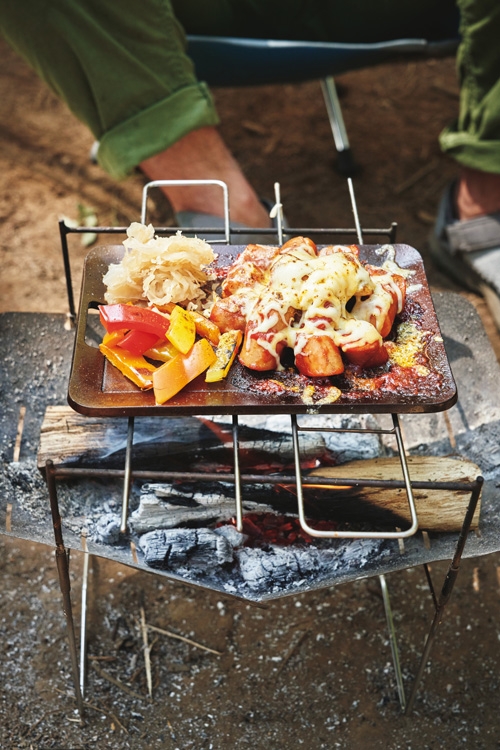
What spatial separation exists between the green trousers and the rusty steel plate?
4.50ft

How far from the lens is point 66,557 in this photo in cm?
212

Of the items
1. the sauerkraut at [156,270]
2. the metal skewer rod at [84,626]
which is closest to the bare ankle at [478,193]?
the sauerkraut at [156,270]

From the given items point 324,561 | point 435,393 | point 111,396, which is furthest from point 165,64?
point 324,561

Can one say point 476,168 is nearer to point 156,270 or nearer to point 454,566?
point 156,270

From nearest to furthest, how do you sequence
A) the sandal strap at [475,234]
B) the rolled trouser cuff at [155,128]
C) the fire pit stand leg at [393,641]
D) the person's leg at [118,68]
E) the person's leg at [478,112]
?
the fire pit stand leg at [393,641] → the person's leg at [118,68] → the rolled trouser cuff at [155,128] → the person's leg at [478,112] → the sandal strap at [475,234]

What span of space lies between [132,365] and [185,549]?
0.58m

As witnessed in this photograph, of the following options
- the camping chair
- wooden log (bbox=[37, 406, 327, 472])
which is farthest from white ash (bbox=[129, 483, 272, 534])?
the camping chair

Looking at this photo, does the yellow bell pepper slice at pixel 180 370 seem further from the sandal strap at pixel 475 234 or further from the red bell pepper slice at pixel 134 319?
the sandal strap at pixel 475 234

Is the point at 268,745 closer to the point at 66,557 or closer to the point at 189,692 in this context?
the point at 189,692

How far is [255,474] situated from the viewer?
237 centimetres

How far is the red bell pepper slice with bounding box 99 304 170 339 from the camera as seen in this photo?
2.12 metres

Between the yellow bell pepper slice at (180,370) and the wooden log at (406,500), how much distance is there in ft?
Answer: 1.73

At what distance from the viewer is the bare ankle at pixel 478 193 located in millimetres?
3938

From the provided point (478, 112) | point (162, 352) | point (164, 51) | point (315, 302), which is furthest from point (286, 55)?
point (162, 352)
